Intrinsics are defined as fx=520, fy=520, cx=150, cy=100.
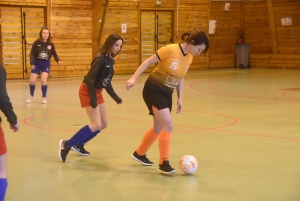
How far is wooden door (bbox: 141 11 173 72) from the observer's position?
19.6 meters

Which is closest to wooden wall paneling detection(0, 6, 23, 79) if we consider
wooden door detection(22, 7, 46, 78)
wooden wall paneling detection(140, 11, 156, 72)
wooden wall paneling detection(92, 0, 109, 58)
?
wooden door detection(22, 7, 46, 78)

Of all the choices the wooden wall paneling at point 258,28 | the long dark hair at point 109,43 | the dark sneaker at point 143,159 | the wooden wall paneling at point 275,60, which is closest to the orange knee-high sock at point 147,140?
the dark sneaker at point 143,159

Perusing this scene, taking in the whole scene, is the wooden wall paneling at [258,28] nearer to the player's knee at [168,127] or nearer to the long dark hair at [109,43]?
the long dark hair at [109,43]

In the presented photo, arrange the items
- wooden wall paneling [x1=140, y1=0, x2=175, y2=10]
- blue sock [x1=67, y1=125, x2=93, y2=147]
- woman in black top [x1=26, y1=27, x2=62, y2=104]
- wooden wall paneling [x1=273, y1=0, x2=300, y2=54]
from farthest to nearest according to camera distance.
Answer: wooden wall paneling [x1=273, y1=0, x2=300, y2=54]
wooden wall paneling [x1=140, y1=0, x2=175, y2=10]
woman in black top [x1=26, y1=27, x2=62, y2=104]
blue sock [x1=67, y1=125, x2=93, y2=147]

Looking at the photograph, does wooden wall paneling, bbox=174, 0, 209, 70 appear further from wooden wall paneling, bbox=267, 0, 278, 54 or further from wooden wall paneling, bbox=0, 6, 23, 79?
wooden wall paneling, bbox=0, 6, 23, 79

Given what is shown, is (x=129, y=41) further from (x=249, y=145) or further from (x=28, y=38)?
(x=249, y=145)

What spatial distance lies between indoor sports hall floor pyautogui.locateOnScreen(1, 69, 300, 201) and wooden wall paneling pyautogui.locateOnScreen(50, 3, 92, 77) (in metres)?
5.51

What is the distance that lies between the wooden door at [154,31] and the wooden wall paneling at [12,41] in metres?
4.89

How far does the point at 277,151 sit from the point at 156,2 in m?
13.6

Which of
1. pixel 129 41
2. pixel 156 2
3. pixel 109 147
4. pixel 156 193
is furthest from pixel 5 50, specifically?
pixel 156 193

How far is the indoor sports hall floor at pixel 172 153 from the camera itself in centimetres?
498

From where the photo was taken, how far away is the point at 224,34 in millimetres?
22328

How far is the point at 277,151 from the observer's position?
263 inches

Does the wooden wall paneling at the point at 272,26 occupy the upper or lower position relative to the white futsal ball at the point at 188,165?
upper
